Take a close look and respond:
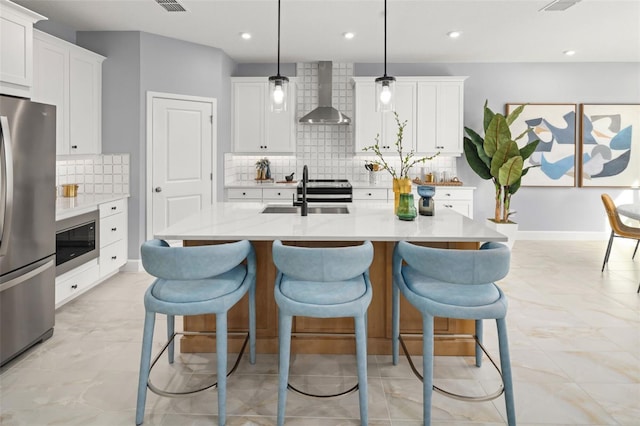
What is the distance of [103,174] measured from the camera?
5.05 meters

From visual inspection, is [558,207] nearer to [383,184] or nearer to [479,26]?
[383,184]

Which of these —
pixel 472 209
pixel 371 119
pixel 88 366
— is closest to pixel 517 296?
pixel 472 209

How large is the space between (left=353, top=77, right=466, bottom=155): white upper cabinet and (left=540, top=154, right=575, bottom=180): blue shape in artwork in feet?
4.91

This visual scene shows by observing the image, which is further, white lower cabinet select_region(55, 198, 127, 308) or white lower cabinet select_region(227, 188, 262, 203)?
white lower cabinet select_region(227, 188, 262, 203)

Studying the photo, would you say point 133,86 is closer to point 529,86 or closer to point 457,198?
point 457,198

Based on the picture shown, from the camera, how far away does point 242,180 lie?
6.75 meters

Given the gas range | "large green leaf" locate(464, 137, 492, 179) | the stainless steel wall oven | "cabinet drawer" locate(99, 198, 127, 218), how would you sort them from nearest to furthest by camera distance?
the stainless steel wall oven < "cabinet drawer" locate(99, 198, 127, 218) < "large green leaf" locate(464, 137, 492, 179) < the gas range

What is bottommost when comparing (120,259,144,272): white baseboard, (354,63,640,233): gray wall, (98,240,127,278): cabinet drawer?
(120,259,144,272): white baseboard

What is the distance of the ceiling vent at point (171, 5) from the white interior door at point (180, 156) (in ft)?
3.63

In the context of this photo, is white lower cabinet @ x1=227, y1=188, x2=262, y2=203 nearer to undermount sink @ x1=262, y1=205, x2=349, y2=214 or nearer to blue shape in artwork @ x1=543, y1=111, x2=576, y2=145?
undermount sink @ x1=262, y1=205, x2=349, y2=214

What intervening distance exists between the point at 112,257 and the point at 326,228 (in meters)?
3.05

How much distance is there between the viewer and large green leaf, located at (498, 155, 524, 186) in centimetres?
485

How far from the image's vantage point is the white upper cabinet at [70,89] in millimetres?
4035

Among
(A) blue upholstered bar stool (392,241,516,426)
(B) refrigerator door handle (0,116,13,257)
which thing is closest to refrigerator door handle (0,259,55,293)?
(B) refrigerator door handle (0,116,13,257)
